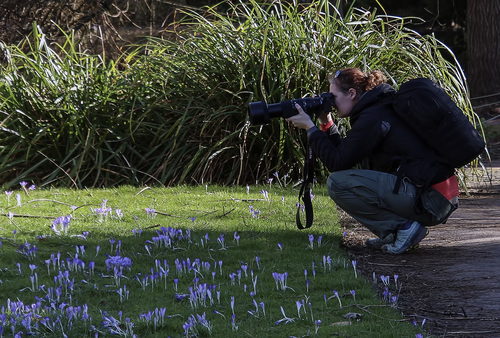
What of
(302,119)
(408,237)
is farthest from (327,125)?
(408,237)

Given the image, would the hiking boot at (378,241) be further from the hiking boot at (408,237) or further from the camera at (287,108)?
the camera at (287,108)

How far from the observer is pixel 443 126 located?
4785 millimetres

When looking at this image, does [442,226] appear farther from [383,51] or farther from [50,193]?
[50,193]

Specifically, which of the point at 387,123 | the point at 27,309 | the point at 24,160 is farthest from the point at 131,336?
the point at 24,160

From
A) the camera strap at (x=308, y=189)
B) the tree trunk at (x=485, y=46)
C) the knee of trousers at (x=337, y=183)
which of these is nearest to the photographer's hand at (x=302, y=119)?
the camera strap at (x=308, y=189)

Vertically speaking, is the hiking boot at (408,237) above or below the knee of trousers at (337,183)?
below

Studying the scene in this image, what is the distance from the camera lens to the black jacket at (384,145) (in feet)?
16.1

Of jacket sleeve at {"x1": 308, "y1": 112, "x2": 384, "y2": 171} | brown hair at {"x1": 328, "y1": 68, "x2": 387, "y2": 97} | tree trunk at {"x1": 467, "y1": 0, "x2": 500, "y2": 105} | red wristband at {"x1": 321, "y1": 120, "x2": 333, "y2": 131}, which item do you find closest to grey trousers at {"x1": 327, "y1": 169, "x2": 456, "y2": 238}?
jacket sleeve at {"x1": 308, "y1": 112, "x2": 384, "y2": 171}

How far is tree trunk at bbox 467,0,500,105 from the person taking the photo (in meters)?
15.4

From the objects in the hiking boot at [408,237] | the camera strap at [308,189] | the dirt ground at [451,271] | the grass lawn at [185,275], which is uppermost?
the camera strap at [308,189]

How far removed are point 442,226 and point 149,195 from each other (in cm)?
272

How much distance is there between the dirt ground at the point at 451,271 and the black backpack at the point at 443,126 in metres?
0.64

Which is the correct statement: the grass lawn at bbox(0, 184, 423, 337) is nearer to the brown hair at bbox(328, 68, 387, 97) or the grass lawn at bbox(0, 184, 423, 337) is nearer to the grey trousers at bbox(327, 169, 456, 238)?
the grey trousers at bbox(327, 169, 456, 238)

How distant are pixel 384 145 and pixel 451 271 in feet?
3.04
